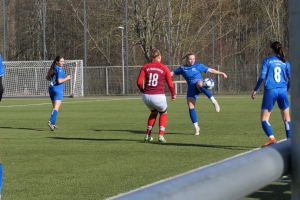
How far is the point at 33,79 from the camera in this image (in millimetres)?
48781

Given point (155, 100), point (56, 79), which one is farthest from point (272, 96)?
point (56, 79)

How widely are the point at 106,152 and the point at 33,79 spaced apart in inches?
1449

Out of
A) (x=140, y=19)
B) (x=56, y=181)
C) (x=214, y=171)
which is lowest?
(x=56, y=181)

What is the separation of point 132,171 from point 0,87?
13.2ft

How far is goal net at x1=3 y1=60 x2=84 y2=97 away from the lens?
48.0 m

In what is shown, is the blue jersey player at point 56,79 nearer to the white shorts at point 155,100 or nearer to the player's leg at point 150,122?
the player's leg at point 150,122

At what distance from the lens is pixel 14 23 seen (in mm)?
58281

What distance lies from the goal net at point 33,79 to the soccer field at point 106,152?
25565 mm

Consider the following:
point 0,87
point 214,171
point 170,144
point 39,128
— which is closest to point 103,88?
point 39,128

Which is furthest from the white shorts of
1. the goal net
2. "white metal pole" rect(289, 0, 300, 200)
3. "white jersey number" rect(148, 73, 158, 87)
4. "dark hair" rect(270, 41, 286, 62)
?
the goal net

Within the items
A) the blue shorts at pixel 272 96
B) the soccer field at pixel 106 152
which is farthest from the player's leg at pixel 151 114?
the blue shorts at pixel 272 96

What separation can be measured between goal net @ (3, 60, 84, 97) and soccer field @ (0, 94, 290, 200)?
1007 inches

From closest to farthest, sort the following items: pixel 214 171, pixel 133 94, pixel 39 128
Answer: pixel 214 171 → pixel 39 128 → pixel 133 94

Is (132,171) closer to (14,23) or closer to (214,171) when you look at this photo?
(214,171)
